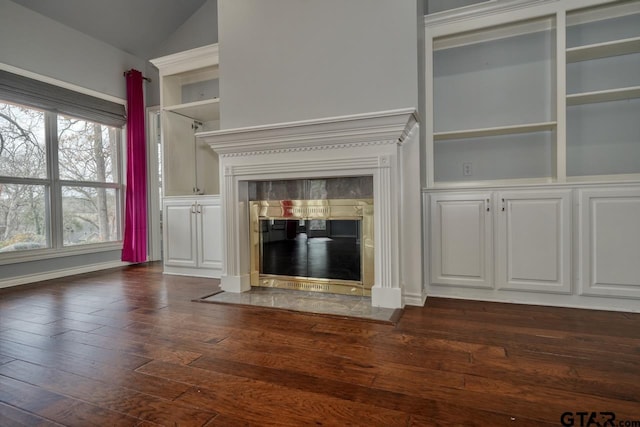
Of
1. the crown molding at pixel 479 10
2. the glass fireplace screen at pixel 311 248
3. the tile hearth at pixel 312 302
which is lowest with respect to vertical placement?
the tile hearth at pixel 312 302

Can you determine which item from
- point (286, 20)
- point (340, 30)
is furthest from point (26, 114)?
point (340, 30)

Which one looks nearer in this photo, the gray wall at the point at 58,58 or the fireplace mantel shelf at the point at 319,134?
the fireplace mantel shelf at the point at 319,134

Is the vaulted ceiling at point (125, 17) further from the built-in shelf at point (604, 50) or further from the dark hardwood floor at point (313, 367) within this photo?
the built-in shelf at point (604, 50)

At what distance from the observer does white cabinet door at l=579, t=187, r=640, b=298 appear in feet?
7.32

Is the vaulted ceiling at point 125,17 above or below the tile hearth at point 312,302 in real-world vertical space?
above

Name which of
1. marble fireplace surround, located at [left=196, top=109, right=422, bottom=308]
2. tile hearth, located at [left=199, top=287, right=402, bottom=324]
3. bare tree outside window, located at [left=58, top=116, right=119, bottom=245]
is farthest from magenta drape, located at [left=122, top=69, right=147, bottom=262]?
tile hearth, located at [left=199, top=287, right=402, bottom=324]

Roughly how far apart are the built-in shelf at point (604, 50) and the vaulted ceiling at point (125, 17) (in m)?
4.09

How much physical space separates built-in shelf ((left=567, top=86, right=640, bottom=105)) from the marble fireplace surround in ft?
4.00

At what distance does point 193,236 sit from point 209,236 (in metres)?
0.22

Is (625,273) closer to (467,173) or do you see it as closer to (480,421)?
(467,173)

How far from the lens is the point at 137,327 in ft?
6.81

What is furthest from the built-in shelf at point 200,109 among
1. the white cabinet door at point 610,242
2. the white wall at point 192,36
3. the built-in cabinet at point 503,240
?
the white cabinet door at point 610,242

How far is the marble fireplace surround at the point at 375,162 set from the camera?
2.37 meters

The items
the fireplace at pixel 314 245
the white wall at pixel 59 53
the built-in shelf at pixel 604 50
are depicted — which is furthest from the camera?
the white wall at pixel 59 53
